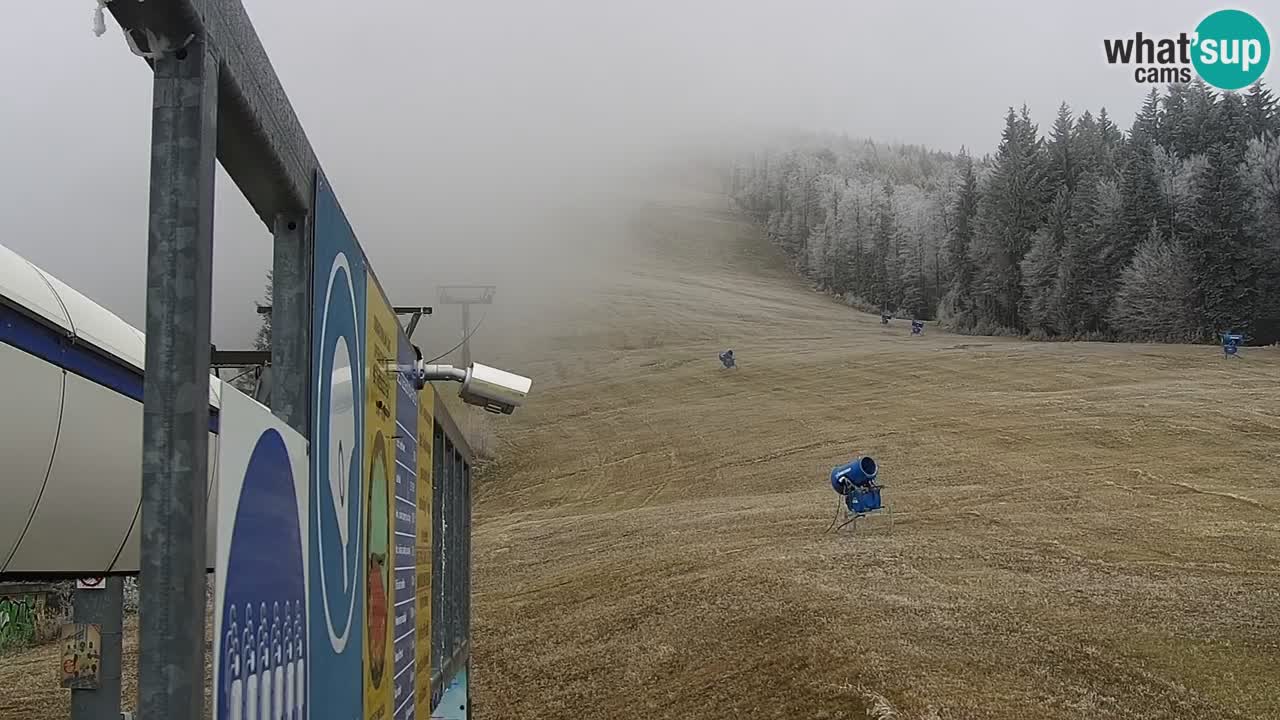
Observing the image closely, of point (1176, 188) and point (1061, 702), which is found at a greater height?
point (1176, 188)

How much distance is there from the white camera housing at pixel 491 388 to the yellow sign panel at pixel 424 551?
18cm

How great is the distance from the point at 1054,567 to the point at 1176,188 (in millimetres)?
42474

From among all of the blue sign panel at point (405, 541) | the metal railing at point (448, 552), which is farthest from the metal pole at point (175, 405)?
the metal railing at point (448, 552)

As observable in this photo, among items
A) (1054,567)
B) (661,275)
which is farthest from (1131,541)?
(661,275)

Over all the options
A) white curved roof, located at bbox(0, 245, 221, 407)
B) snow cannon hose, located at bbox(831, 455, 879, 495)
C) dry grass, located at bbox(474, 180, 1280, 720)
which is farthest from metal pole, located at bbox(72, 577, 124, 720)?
snow cannon hose, located at bbox(831, 455, 879, 495)

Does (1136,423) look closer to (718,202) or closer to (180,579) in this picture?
(180,579)

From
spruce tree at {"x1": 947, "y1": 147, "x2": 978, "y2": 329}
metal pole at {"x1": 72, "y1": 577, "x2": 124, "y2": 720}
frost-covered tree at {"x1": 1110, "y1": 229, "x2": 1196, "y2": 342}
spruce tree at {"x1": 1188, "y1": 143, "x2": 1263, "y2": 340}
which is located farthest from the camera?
spruce tree at {"x1": 947, "y1": 147, "x2": 978, "y2": 329}

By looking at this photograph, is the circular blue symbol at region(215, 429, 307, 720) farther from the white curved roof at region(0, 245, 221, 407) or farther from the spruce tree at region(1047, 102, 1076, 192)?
the spruce tree at region(1047, 102, 1076, 192)

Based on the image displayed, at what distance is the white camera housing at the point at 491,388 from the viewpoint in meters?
4.21

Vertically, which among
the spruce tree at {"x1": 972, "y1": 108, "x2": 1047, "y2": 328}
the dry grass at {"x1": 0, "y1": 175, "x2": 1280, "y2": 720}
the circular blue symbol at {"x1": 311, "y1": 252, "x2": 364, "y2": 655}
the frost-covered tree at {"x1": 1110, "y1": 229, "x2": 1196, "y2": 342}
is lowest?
the dry grass at {"x1": 0, "y1": 175, "x2": 1280, "y2": 720}

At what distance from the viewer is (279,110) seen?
7.27 feet

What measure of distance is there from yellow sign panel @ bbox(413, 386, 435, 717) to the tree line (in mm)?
50676

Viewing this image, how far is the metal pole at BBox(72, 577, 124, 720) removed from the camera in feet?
25.8

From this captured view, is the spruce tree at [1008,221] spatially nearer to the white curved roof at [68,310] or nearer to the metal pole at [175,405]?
the white curved roof at [68,310]
